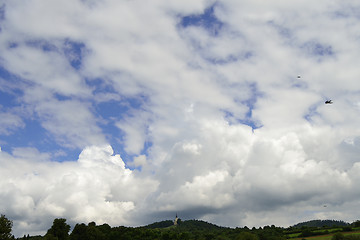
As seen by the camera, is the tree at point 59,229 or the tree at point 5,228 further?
the tree at point 59,229

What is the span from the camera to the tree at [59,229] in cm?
12138

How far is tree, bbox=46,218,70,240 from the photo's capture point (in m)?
121

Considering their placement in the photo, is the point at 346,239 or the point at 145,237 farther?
the point at 145,237

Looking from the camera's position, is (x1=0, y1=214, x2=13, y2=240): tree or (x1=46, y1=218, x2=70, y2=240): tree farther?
(x1=46, y1=218, x2=70, y2=240): tree

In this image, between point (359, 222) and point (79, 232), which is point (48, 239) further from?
point (359, 222)

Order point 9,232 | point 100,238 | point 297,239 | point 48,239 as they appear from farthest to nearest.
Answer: point 100,238, point 297,239, point 48,239, point 9,232

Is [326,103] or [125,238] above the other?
[326,103]

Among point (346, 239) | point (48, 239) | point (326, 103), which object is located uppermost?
point (326, 103)

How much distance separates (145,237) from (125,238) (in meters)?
14.5

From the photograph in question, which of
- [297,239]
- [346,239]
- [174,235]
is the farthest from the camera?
[174,235]

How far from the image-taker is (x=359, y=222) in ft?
505

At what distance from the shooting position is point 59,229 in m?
122

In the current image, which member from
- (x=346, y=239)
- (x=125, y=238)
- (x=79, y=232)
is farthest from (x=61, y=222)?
(x=346, y=239)

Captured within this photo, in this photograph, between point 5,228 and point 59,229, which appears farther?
point 59,229
